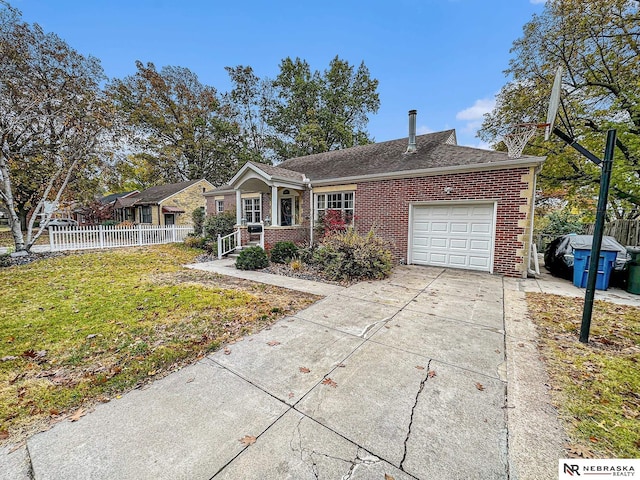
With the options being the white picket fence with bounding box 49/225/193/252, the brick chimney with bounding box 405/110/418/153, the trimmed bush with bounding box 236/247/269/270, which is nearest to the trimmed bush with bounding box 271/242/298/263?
the trimmed bush with bounding box 236/247/269/270

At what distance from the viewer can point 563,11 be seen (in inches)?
406

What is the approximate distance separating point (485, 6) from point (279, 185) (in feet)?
34.2

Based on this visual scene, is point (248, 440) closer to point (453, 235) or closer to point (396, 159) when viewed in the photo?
point (453, 235)

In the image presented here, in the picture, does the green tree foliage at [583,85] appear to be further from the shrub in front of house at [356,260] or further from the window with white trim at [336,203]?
the shrub in front of house at [356,260]

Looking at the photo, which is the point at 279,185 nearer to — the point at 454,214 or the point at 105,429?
the point at 454,214

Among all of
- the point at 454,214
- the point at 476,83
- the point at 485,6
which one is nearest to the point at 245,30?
the point at 485,6

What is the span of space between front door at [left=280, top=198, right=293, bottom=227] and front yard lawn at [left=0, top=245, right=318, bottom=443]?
18.4 ft

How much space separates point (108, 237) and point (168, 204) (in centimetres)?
889

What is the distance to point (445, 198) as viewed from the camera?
8547mm

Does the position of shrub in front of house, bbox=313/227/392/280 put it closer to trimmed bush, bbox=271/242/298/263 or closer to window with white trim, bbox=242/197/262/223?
trimmed bush, bbox=271/242/298/263

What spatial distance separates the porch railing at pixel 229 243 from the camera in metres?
11.6

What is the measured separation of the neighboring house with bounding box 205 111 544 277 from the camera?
764cm

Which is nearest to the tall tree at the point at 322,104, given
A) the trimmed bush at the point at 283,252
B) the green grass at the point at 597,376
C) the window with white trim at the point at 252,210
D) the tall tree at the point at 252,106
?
the tall tree at the point at 252,106

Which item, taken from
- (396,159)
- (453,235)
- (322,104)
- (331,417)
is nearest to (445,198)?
(453,235)
